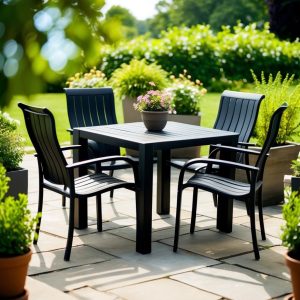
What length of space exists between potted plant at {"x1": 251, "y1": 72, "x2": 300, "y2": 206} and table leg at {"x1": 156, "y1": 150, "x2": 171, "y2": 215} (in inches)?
34.7

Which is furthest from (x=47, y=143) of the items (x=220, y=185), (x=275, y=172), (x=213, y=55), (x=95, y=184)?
(x=213, y=55)

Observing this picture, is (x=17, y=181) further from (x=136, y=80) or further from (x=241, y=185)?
(x=136, y=80)

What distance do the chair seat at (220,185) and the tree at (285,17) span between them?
81.8 ft

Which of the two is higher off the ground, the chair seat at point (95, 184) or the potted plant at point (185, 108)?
the potted plant at point (185, 108)

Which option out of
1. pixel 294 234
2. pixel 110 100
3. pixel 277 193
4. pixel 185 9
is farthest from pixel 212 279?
pixel 185 9

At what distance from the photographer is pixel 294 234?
279cm

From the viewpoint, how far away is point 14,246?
8.95ft

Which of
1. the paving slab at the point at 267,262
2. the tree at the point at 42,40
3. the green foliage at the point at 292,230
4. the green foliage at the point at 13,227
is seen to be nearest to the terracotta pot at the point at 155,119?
the paving slab at the point at 267,262

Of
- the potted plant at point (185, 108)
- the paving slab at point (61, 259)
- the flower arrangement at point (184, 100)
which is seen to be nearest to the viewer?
the paving slab at point (61, 259)

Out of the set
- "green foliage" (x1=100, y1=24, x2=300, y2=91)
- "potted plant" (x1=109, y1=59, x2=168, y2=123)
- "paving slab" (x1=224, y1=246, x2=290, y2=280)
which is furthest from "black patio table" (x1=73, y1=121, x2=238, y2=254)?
"green foliage" (x1=100, y1=24, x2=300, y2=91)

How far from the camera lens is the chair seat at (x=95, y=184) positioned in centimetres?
412

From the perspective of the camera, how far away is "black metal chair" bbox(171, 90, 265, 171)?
541 centimetres

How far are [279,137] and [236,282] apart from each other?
253 cm

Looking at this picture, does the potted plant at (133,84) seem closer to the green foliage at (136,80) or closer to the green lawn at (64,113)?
the green foliage at (136,80)
